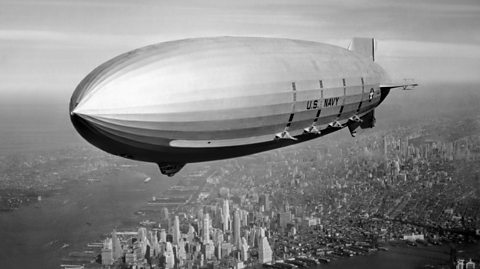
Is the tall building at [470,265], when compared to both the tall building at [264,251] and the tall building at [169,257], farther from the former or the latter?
the tall building at [169,257]

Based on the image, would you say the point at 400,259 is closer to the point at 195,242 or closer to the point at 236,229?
the point at 236,229

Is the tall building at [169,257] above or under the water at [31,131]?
under

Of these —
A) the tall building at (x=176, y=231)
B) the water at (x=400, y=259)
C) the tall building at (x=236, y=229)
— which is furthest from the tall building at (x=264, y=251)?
the tall building at (x=176, y=231)

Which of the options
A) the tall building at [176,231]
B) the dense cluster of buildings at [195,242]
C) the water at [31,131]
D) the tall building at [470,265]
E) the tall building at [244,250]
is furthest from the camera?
the tall building at [470,265]

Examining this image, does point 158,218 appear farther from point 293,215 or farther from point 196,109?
point 196,109

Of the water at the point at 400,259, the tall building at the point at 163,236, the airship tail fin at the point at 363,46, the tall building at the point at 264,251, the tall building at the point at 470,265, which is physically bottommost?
the tall building at the point at 470,265

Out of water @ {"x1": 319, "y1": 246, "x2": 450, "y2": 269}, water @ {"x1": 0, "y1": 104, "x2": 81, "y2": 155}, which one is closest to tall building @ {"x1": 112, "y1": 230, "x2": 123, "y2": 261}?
water @ {"x1": 0, "y1": 104, "x2": 81, "y2": 155}
